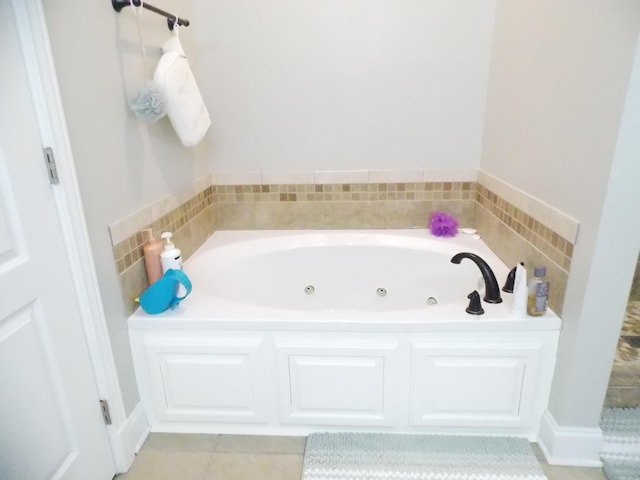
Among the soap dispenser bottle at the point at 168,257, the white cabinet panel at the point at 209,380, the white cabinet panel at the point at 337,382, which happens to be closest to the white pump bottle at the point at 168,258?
the soap dispenser bottle at the point at 168,257

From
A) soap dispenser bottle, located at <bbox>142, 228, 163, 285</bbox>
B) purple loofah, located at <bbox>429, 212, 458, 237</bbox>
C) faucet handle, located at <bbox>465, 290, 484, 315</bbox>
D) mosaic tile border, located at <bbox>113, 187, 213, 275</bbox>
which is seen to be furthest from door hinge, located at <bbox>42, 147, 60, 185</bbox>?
purple loofah, located at <bbox>429, 212, 458, 237</bbox>

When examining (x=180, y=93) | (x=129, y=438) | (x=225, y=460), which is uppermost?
(x=180, y=93)

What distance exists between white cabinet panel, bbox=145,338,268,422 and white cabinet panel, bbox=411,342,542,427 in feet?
2.05

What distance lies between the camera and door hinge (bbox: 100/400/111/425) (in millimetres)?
1417

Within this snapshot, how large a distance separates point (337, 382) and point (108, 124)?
1.28 meters

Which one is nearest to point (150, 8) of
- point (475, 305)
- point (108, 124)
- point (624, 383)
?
point (108, 124)

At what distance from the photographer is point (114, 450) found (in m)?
1.47

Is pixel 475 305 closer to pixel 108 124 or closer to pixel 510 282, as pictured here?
pixel 510 282

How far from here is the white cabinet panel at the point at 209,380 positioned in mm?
1560

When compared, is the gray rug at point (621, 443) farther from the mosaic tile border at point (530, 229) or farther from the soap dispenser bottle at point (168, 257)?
the soap dispenser bottle at point (168, 257)

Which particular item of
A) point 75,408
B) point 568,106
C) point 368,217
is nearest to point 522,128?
point 568,106

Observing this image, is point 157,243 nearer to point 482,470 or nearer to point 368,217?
point 368,217

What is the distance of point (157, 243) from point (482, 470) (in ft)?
5.03

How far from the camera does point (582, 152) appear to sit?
1320 millimetres
